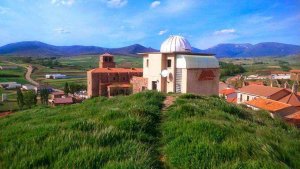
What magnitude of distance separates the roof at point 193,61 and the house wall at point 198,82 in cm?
41

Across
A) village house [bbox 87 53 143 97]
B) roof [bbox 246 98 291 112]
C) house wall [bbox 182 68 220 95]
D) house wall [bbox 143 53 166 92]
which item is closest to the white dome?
house wall [bbox 143 53 166 92]

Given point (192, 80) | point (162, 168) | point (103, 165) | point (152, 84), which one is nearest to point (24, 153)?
point (103, 165)

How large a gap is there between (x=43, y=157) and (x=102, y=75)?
47136mm

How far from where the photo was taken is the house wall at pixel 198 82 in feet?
87.5

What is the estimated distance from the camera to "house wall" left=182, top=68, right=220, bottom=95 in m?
26.7

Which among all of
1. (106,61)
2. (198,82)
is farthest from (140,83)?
(106,61)

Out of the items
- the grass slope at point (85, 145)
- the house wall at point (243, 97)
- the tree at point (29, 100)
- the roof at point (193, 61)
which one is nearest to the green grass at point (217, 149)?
the grass slope at point (85, 145)

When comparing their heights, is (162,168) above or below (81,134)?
below

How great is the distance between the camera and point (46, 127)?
251 inches

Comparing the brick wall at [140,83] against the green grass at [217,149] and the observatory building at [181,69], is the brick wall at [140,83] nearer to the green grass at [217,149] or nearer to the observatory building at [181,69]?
the observatory building at [181,69]

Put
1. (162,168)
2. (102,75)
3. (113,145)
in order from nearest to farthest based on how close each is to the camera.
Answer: (162,168) < (113,145) < (102,75)

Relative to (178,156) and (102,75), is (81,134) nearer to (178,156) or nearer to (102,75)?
(178,156)

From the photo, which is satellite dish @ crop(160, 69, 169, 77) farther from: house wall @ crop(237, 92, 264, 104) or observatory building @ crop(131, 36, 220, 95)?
house wall @ crop(237, 92, 264, 104)

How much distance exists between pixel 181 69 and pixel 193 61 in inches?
53.7
